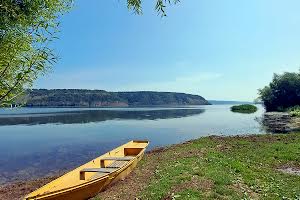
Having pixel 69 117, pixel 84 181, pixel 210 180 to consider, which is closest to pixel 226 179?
pixel 210 180

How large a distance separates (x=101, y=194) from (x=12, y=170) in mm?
16777

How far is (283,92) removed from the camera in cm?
11669

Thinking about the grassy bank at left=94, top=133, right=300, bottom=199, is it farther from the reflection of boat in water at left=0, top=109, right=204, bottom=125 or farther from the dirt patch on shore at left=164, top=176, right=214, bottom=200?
the reflection of boat in water at left=0, top=109, right=204, bottom=125

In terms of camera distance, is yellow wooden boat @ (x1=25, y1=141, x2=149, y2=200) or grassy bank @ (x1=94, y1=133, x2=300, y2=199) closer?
yellow wooden boat @ (x1=25, y1=141, x2=149, y2=200)

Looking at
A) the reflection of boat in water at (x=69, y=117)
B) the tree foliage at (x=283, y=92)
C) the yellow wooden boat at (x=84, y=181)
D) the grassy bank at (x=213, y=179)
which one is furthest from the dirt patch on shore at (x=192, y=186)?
the tree foliage at (x=283, y=92)

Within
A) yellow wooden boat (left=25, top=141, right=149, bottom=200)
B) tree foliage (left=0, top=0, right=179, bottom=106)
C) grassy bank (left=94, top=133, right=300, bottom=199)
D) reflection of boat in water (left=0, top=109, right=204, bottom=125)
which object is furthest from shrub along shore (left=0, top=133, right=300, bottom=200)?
reflection of boat in water (left=0, top=109, right=204, bottom=125)

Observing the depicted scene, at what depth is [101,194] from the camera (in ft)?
56.8

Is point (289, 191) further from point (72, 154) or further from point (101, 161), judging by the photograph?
point (72, 154)

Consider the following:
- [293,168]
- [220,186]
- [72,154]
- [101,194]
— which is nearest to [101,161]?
[101,194]

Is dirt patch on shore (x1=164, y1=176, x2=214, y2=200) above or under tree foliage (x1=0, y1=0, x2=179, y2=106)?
under

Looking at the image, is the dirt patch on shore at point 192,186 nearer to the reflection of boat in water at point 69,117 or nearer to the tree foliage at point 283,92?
the reflection of boat in water at point 69,117

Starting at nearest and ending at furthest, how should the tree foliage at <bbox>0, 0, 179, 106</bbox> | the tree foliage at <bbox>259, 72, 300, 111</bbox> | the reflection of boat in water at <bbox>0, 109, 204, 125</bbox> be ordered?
the tree foliage at <bbox>0, 0, 179, 106</bbox> < the reflection of boat in water at <bbox>0, 109, 204, 125</bbox> < the tree foliage at <bbox>259, 72, 300, 111</bbox>

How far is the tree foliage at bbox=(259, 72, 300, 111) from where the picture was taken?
371 feet

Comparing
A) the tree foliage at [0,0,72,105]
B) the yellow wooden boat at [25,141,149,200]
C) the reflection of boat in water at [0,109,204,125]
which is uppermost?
the tree foliage at [0,0,72,105]
